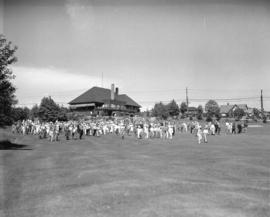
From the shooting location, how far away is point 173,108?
10150 cm

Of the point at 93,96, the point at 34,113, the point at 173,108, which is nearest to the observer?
the point at 34,113

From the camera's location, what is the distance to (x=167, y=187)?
9992 mm

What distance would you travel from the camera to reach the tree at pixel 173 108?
332 feet

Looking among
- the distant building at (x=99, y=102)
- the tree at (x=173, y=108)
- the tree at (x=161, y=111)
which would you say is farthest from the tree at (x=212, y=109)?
the distant building at (x=99, y=102)

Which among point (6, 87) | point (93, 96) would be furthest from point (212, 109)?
point (6, 87)

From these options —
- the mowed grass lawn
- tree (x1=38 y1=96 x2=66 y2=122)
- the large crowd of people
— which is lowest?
the mowed grass lawn

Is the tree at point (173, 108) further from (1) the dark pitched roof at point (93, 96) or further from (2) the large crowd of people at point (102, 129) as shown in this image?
(2) the large crowd of people at point (102, 129)

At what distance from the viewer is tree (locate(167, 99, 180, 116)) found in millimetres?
101125

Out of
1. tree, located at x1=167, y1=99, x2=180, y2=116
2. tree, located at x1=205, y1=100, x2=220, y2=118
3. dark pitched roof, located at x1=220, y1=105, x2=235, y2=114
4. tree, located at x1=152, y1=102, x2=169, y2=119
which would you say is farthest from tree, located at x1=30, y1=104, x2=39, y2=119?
dark pitched roof, located at x1=220, y1=105, x2=235, y2=114

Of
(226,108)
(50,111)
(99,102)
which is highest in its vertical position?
(226,108)

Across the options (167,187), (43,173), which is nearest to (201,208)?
(167,187)

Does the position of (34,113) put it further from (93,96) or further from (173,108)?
(173,108)

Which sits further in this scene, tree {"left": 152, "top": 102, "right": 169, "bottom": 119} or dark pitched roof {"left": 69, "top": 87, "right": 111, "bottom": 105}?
tree {"left": 152, "top": 102, "right": 169, "bottom": 119}

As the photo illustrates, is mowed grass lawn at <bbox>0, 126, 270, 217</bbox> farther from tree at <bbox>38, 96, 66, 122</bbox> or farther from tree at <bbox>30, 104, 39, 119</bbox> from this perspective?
tree at <bbox>30, 104, 39, 119</bbox>
